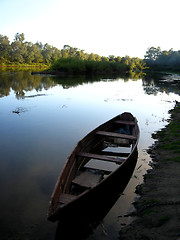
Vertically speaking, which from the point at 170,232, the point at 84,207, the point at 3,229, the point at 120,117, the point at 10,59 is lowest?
the point at 3,229

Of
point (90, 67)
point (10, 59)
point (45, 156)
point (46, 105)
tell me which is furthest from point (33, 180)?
point (10, 59)

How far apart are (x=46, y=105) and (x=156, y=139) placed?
10535mm

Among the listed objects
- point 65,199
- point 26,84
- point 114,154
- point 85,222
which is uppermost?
point 26,84

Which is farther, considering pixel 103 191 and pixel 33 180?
Answer: pixel 33 180

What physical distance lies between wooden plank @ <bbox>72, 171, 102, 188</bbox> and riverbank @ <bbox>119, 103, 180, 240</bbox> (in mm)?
1211

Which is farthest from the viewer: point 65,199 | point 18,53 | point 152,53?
point 152,53

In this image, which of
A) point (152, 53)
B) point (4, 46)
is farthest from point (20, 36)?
point (152, 53)

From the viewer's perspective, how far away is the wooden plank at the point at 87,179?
5408mm

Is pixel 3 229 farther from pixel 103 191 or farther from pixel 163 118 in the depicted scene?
pixel 163 118

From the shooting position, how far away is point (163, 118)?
554 inches

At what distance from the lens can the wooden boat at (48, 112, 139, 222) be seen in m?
3.79

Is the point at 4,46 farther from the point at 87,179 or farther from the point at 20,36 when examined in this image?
the point at 87,179

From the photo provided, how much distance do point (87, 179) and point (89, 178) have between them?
0.34ft

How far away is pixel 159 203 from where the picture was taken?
4.70 m
